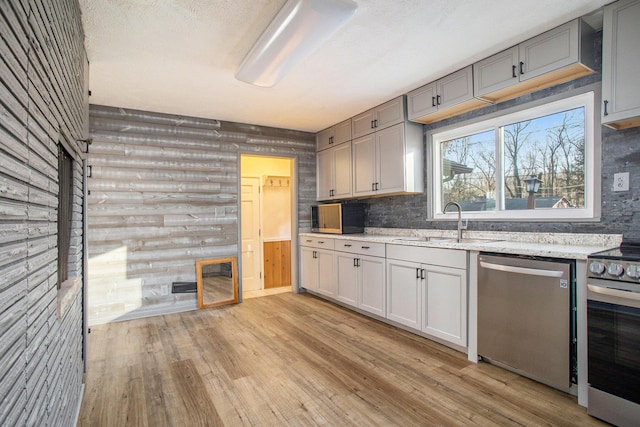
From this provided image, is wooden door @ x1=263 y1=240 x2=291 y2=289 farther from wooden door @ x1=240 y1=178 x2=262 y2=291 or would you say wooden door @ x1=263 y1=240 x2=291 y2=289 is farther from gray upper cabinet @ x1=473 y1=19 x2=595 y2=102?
gray upper cabinet @ x1=473 y1=19 x2=595 y2=102

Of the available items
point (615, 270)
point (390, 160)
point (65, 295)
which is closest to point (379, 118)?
point (390, 160)

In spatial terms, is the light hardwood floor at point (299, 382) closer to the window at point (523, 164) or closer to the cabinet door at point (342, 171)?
the window at point (523, 164)

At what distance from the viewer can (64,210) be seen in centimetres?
194

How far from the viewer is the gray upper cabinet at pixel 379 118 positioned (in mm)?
3697

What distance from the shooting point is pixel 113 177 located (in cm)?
389

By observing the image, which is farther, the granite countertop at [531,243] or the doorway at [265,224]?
the doorway at [265,224]

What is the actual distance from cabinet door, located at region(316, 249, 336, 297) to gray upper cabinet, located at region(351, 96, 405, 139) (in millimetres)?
1623

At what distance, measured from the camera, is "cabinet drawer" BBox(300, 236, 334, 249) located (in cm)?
440

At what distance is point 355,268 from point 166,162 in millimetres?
2680

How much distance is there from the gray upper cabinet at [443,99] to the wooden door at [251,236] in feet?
9.96

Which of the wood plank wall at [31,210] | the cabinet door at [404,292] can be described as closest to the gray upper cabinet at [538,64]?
the cabinet door at [404,292]

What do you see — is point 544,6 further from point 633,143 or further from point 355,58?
point 355,58

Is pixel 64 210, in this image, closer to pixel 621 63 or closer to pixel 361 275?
pixel 361 275

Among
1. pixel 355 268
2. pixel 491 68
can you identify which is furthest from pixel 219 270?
pixel 491 68
